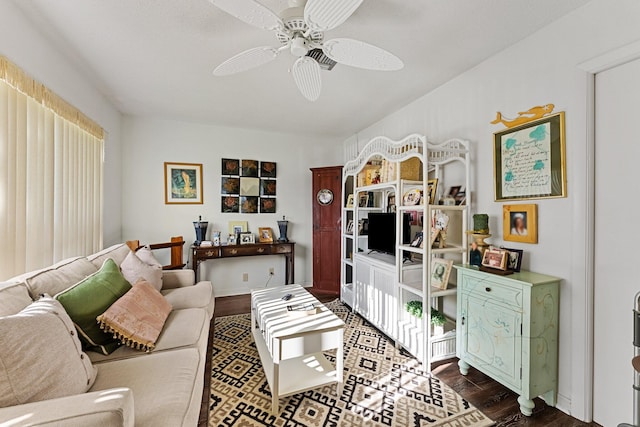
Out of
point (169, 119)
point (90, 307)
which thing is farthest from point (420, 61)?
point (169, 119)

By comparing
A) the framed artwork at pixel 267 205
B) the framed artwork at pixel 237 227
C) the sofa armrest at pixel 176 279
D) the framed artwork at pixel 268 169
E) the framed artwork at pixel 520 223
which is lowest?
the sofa armrest at pixel 176 279

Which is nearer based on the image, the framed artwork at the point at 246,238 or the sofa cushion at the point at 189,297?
the sofa cushion at the point at 189,297

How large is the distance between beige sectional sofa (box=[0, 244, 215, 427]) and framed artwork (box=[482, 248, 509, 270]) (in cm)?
202

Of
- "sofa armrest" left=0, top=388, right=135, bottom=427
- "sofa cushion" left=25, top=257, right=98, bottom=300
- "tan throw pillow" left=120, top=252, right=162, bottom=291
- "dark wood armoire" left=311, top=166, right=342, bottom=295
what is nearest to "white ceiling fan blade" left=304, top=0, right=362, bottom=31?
"sofa armrest" left=0, top=388, right=135, bottom=427

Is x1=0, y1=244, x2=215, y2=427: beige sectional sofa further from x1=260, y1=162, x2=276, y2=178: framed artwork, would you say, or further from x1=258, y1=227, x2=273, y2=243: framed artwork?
x1=260, y1=162, x2=276, y2=178: framed artwork

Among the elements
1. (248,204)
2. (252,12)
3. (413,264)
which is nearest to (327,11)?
(252,12)

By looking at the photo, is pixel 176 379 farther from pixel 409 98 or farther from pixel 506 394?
pixel 409 98

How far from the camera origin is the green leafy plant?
230 centimetres

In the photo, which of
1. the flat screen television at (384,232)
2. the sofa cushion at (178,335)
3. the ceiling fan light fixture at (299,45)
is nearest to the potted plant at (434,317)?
the flat screen television at (384,232)

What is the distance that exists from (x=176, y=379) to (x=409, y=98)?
314 cm

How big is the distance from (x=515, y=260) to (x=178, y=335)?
2.33 metres

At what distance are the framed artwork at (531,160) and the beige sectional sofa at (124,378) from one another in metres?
2.39

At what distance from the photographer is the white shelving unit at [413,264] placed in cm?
225

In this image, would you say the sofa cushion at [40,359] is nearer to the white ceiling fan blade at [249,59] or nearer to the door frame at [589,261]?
the white ceiling fan blade at [249,59]
